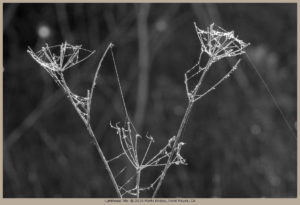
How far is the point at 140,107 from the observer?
340 centimetres

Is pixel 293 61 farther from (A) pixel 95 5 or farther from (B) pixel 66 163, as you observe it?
(B) pixel 66 163

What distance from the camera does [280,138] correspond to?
3.85 metres

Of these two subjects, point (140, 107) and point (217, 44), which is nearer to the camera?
point (217, 44)

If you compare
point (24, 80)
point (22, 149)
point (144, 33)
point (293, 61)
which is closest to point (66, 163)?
point (22, 149)

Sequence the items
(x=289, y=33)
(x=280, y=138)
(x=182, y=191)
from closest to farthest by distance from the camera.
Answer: (x=182, y=191) → (x=280, y=138) → (x=289, y=33)

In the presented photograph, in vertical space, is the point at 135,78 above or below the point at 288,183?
above

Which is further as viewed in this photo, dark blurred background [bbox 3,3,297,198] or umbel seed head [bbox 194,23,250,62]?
dark blurred background [bbox 3,3,297,198]

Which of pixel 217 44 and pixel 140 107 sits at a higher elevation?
pixel 217 44

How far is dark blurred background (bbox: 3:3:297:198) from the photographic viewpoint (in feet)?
11.2

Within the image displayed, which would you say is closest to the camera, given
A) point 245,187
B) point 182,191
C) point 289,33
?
point 182,191

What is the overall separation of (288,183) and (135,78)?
4.57 ft

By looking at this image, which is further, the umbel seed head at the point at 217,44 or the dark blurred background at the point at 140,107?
the dark blurred background at the point at 140,107

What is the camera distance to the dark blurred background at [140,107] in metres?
3.41

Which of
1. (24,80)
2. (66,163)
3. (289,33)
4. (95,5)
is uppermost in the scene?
(95,5)
